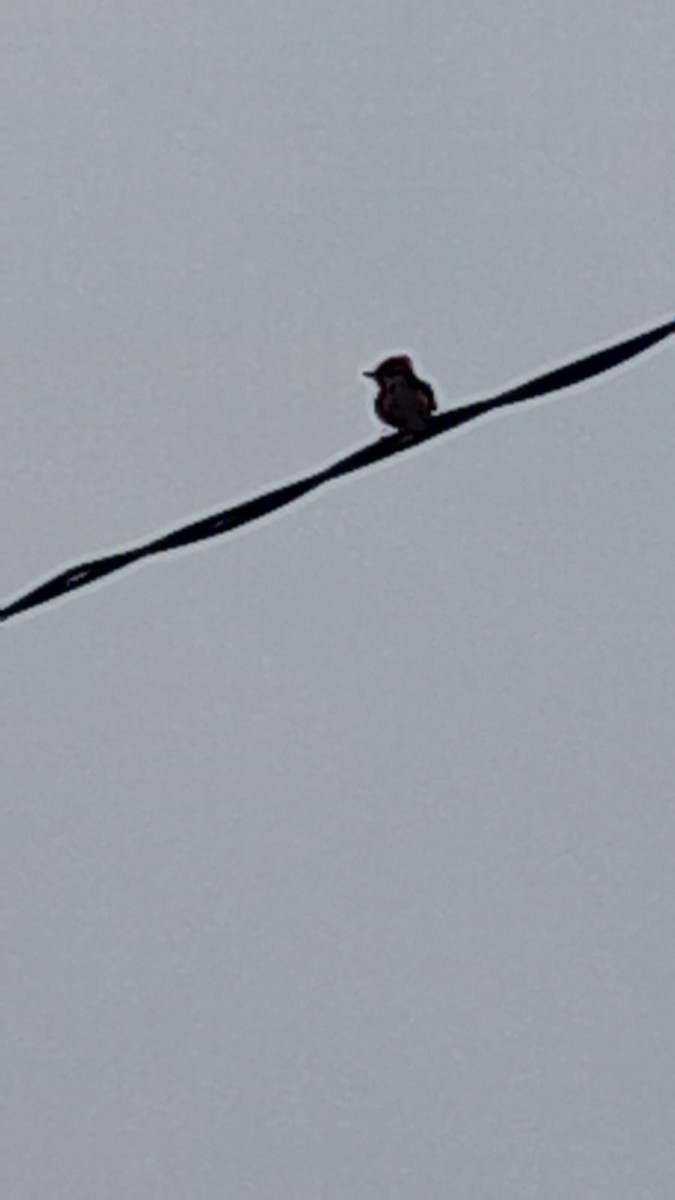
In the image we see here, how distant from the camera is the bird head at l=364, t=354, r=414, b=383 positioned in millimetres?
7025

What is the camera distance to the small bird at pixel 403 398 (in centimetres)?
684

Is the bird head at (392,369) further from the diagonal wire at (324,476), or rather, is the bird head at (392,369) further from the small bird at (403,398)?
the diagonal wire at (324,476)

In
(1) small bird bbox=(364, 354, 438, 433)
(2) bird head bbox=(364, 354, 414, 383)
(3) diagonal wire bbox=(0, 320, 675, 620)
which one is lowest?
(3) diagonal wire bbox=(0, 320, 675, 620)

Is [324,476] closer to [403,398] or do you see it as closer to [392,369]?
[403,398]

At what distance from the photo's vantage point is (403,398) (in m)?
6.90

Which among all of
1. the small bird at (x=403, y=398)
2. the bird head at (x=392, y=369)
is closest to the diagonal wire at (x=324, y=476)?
the small bird at (x=403, y=398)

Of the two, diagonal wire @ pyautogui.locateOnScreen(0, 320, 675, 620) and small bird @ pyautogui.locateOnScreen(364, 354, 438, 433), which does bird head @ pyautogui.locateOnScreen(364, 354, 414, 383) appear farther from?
diagonal wire @ pyautogui.locateOnScreen(0, 320, 675, 620)

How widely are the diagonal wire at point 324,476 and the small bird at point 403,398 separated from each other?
0.08 meters

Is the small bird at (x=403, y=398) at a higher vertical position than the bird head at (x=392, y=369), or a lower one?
lower

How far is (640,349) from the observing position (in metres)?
6.48

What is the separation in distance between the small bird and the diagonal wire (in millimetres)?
80

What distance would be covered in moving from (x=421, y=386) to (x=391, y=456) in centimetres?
56

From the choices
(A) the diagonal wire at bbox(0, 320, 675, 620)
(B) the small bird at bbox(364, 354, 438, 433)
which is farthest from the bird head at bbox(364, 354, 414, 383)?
(A) the diagonal wire at bbox(0, 320, 675, 620)

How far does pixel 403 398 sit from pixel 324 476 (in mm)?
916
